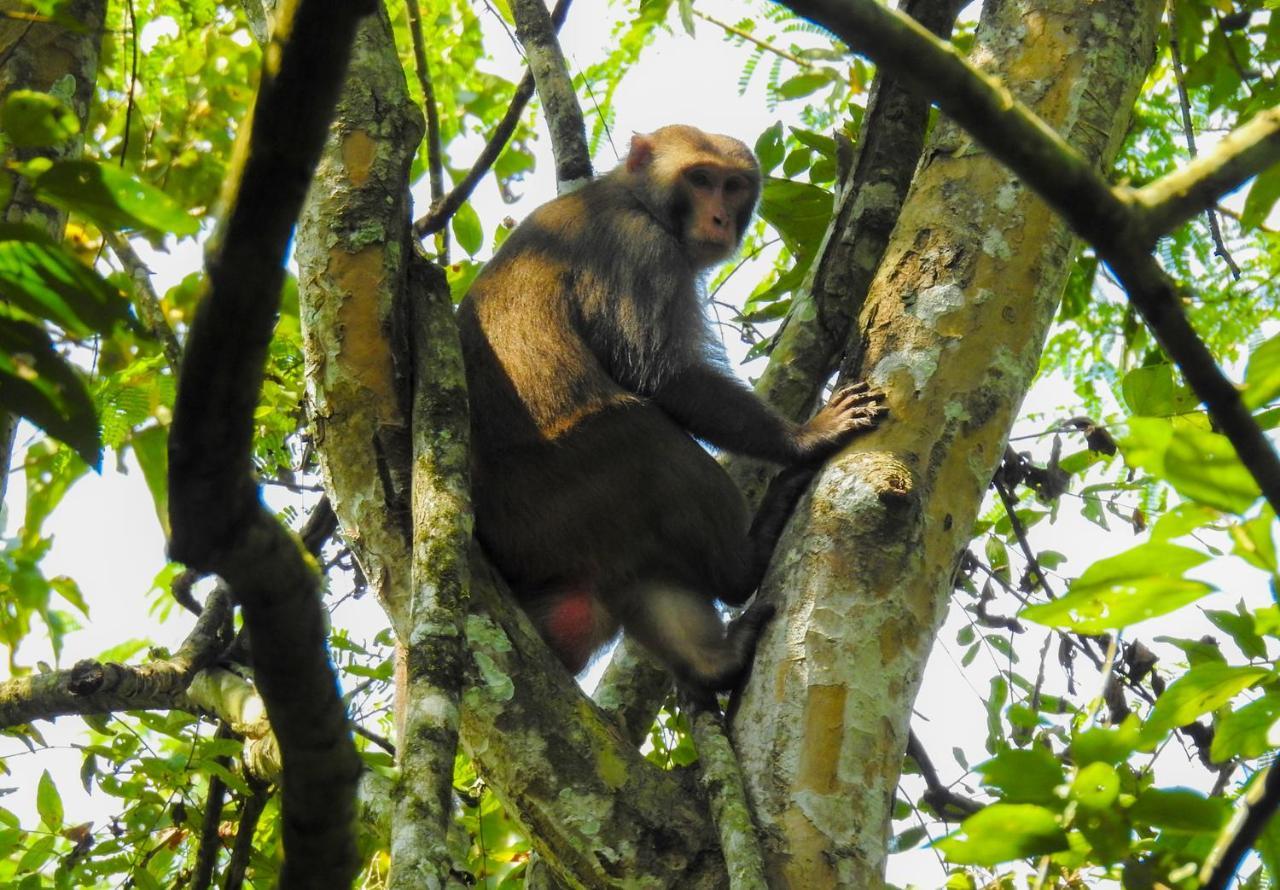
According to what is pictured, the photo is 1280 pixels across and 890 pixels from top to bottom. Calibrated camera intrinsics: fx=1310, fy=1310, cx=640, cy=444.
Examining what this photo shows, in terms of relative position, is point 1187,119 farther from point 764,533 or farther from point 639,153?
point 639,153

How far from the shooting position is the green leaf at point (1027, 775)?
1984 mm

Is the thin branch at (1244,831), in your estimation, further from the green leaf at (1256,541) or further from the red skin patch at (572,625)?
the red skin patch at (572,625)

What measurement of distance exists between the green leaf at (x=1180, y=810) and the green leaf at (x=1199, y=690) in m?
0.18

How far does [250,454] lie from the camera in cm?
197

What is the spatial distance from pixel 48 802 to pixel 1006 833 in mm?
4515

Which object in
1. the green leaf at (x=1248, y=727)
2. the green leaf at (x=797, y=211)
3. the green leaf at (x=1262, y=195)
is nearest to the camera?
the green leaf at (x=1248, y=727)

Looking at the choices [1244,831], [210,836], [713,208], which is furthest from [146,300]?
[1244,831]

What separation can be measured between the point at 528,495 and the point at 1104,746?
3.29m

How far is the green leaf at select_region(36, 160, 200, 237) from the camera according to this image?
1768mm

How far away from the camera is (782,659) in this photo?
355 centimetres

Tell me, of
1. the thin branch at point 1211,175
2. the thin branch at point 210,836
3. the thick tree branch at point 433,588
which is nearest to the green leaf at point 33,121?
the thick tree branch at point 433,588

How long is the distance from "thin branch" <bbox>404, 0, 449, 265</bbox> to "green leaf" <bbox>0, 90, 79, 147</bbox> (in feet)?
12.9

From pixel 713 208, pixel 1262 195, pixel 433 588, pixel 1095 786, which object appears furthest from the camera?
pixel 713 208

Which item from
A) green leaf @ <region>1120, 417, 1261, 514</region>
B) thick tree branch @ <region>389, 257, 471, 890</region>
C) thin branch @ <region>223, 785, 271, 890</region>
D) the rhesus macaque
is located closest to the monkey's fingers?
the rhesus macaque
